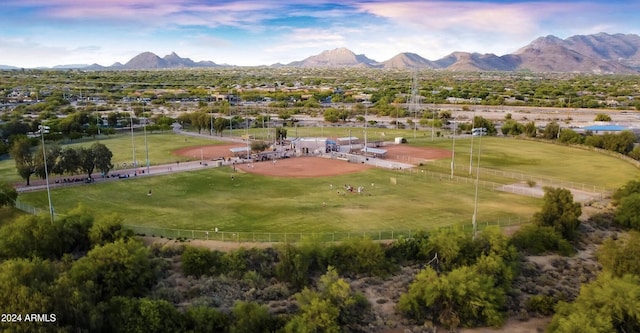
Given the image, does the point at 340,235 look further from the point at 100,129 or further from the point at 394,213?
the point at 100,129

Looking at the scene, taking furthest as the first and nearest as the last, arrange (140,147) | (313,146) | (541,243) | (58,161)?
(140,147) → (313,146) → (58,161) → (541,243)

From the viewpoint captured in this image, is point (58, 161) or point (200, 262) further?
point (58, 161)

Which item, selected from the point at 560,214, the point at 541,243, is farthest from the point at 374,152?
the point at 541,243

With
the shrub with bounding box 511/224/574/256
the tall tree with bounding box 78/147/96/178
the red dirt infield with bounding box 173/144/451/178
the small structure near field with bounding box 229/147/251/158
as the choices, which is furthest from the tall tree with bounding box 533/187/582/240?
the tall tree with bounding box 78/147/96/178

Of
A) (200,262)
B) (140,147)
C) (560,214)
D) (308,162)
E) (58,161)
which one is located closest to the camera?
(200,262)

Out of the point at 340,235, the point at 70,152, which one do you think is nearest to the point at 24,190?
the point at 70,152

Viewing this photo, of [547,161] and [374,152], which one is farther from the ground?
[374,152]

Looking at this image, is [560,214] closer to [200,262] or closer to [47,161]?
[200,262]
